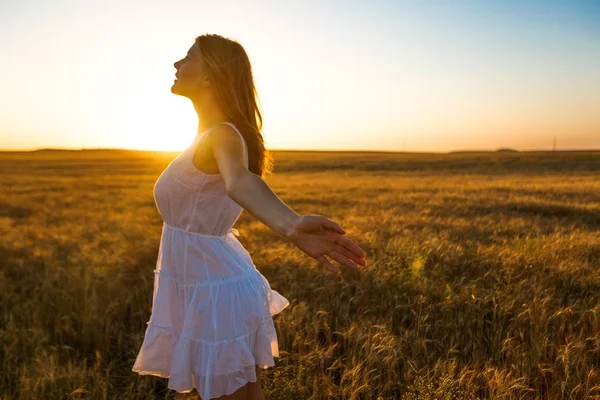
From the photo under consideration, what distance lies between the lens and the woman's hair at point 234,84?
173cm

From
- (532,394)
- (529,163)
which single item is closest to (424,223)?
(532,394)

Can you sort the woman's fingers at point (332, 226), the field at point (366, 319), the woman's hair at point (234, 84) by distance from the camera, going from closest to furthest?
1. the woman's fingers at point (332, 226)
2. the woman's hair at point (234, 84)
3. the field at point (366, 319)

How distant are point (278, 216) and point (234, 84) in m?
0.62

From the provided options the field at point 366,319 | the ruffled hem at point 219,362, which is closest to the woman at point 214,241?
the ruffled hem at point 219,362

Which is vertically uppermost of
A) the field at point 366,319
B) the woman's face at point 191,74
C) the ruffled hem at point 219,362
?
the woman's face at point 191,74

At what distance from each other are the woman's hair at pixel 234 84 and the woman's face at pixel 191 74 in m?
0.03

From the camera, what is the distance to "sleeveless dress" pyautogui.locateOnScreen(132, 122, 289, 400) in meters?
1.75

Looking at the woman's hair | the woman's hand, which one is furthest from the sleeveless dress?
the woman's hand

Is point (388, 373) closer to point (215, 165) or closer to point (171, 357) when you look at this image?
point (171, 357)

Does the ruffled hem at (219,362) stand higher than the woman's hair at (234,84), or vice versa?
the woman's hair at (234,84)

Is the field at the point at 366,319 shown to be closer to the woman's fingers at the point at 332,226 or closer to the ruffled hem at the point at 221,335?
the ruffled hem at the point at 221,335

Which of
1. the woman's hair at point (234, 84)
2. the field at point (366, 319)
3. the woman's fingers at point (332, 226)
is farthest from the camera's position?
the field at point (366, 319)

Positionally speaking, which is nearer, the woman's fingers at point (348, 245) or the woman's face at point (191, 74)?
the woman's fingers at point (348, 245)

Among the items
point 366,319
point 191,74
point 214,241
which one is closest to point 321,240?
point 214,241
